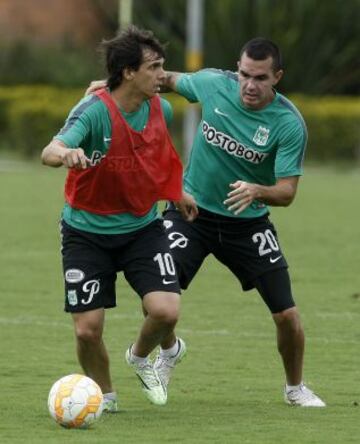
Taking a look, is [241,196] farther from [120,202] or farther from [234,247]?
[234,247]

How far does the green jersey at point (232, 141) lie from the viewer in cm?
969

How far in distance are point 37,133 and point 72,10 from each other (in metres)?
8.54

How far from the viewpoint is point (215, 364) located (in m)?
11.3

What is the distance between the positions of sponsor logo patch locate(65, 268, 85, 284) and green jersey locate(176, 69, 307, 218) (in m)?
1.25

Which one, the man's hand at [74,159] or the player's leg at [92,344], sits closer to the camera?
the man's hand at [74,159]

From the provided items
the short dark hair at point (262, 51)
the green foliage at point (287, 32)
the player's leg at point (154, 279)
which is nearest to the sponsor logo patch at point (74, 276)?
the player's leg at point (154, 279)

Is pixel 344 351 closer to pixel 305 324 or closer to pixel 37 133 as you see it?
pixel 305 324

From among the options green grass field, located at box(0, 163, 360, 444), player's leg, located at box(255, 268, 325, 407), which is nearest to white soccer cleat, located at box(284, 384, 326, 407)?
player's leg, located at box(255, 268, 325, 407)

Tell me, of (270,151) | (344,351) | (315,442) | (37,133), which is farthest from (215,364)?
(37,133)

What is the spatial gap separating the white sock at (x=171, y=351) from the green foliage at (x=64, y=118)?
3015cm

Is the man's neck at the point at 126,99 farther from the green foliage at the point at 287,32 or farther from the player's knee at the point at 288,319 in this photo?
the green foliage at the point at 287,32

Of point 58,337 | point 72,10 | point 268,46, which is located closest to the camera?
point 268,46

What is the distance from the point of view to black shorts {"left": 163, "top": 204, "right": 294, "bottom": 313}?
9.85 metres

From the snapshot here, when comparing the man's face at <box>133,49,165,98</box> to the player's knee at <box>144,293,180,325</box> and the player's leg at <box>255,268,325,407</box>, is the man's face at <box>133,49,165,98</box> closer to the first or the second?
the player's knee at <box>144,293,180,325</box>
